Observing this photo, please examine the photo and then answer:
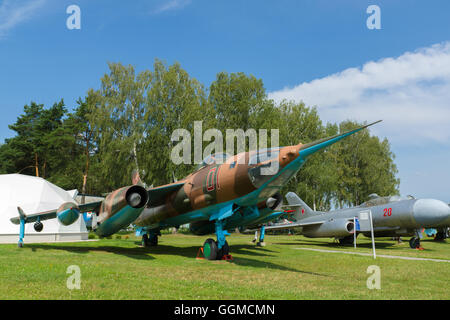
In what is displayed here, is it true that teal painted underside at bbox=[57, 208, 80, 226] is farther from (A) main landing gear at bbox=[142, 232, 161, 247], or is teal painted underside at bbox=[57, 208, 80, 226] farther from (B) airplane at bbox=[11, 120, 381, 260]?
(A) main landing gear at bbox=[142, 232, 161, 247]

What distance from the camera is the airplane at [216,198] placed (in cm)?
923

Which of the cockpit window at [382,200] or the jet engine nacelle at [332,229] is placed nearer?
the cockpit window at [382,200]

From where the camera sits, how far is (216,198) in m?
11.2

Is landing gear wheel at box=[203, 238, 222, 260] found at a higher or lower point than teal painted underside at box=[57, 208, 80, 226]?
lower

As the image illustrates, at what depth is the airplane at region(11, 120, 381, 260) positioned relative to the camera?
9227 millimetres

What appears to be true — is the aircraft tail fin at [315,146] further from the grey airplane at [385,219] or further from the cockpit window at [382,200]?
the cockpit window at [382,200]

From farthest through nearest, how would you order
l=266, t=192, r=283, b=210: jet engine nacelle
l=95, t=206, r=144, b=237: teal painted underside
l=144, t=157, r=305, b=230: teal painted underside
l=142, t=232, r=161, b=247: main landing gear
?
l=142, t=232, r=161, b=247: main landing gear
l=266, t=192, r=283, b=210: jet engine nacelle
l=95, t=206, r=144, b=237: teal painted underside
l=144, t=157, r=305, b=230: teal painted underside

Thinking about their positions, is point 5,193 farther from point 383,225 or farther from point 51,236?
point 383,225

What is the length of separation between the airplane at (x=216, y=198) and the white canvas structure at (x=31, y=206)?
7.26 meters

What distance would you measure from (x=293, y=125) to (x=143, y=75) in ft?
61.3

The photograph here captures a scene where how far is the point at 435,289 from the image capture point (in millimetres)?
7855

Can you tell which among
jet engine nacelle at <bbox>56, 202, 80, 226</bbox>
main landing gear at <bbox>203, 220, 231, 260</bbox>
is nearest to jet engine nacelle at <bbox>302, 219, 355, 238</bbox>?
main landing gear at <bbox>203, 220, 231, 260</bbox>

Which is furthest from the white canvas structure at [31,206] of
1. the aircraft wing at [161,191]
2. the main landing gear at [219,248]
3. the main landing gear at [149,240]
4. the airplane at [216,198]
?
the main landing gear at [219,248]

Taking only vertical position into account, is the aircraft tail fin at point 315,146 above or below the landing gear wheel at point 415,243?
above
